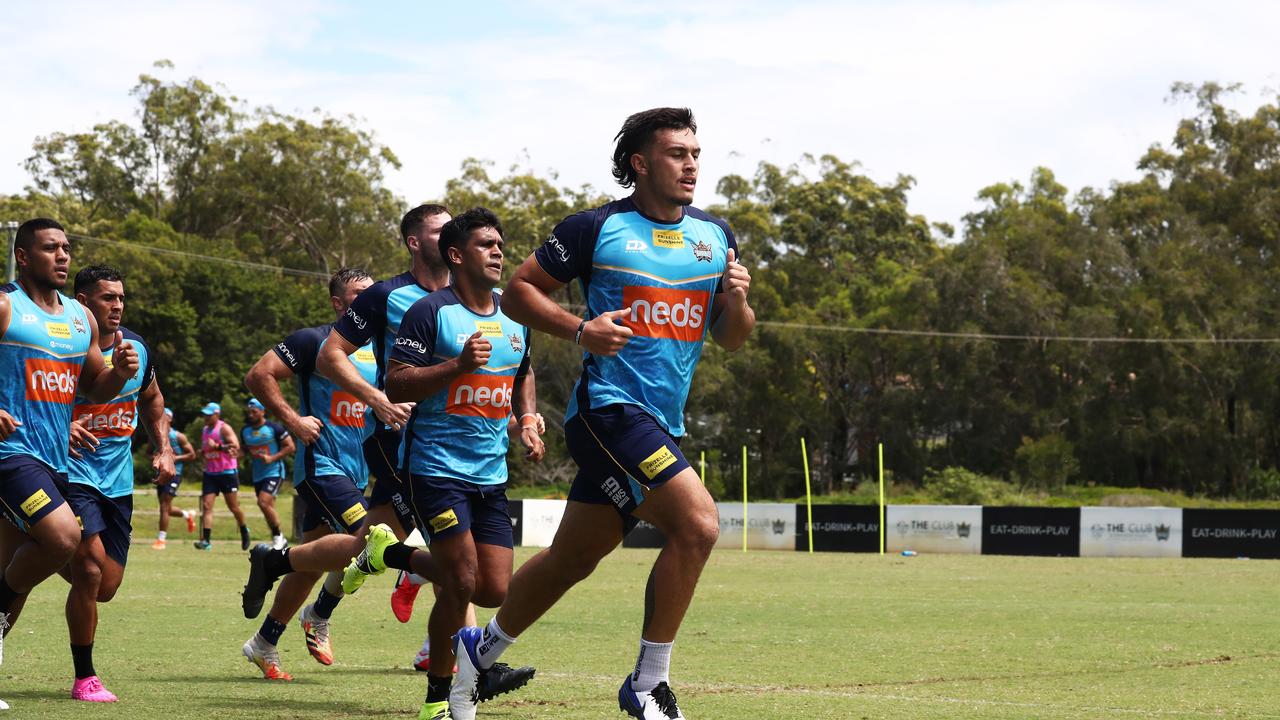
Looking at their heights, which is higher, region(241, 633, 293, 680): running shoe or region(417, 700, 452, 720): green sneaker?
region(417, 700, 452, 720): green sneaker

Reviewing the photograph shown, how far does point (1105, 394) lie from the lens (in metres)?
51.2

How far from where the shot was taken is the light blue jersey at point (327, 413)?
29.0ft

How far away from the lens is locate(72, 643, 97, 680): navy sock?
770 centimetres

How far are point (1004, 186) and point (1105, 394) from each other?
50.9 feet

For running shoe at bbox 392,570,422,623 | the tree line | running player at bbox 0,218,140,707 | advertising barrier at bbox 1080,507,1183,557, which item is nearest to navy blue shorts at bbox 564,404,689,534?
running player at bbox 0,218,140,707

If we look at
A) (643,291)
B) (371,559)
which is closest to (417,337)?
(371,559)

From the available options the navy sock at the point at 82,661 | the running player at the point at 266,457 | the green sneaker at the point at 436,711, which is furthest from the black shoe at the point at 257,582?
the running player at the point at 266,457

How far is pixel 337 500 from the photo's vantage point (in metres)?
8.86

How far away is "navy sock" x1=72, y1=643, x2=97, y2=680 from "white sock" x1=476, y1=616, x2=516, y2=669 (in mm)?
2325

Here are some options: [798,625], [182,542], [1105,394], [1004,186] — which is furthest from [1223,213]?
[798,625]

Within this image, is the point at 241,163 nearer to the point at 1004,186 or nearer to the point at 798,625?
the point at 1004,186

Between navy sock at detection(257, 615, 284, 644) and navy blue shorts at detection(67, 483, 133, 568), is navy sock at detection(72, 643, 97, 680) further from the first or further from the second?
navy sock at detection(257, 615, 284, 644)

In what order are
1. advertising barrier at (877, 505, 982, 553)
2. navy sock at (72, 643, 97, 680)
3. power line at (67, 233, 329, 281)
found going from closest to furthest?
1. navy sock at (72, 643, 97, 680)
2. advertising barrier at (877, 505, 982, 553)
3. power line at (67, 233, 329, 281)

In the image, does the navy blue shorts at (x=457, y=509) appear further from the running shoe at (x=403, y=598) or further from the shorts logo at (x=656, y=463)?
the running shoe at (x=403, y=598)
